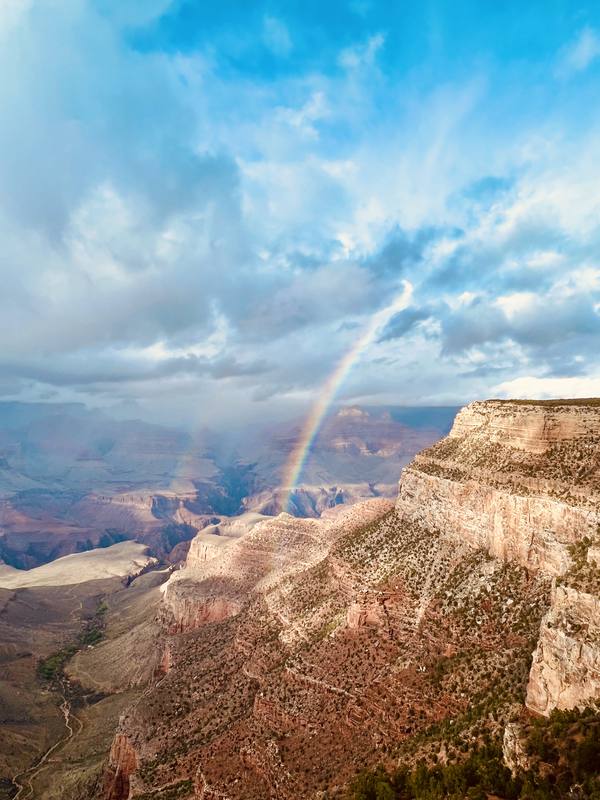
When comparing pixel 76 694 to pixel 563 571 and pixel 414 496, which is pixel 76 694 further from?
pixel 563 571

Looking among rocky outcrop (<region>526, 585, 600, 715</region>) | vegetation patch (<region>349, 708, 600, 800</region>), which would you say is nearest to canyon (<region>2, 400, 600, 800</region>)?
rocky outcrop (<region>526, 585, 600, 715</region>)

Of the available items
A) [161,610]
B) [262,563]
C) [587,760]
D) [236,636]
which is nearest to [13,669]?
[161,610]

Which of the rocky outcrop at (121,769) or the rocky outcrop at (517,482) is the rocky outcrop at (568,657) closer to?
the rocky outcrop at (517,482)

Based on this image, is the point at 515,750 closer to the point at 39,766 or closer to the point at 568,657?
the point at 568,657

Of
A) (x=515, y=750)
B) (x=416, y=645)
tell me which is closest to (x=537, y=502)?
(x=416, y=645)

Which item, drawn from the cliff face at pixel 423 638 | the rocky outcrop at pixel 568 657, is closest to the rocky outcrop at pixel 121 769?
the cliff face at pixel 423 638
